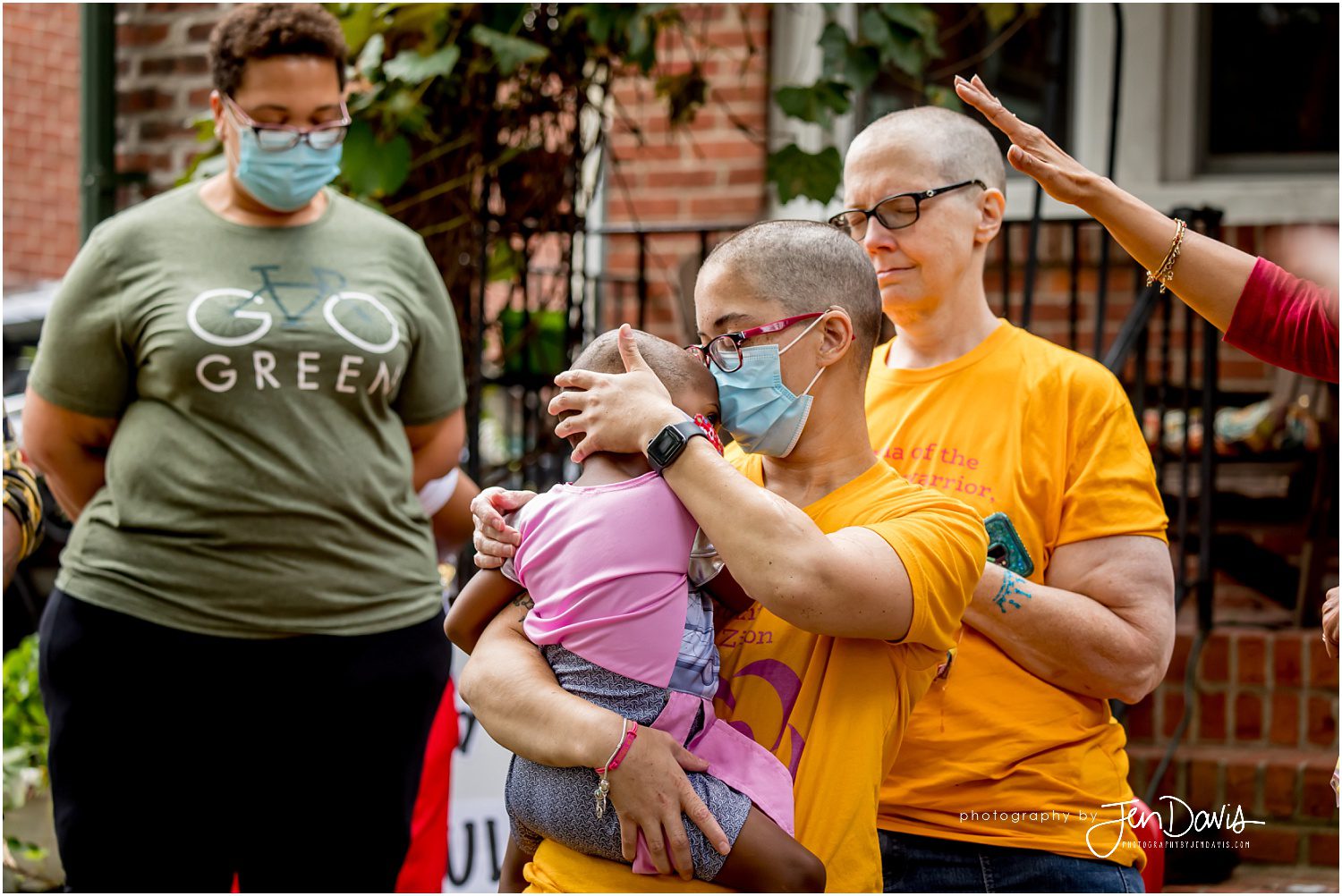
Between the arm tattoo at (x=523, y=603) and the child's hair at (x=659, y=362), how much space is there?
250 millimetres

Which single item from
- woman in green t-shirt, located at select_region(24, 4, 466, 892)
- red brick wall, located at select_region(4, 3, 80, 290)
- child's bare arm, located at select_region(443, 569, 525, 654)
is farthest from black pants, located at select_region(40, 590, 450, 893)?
red brick wall, located at select_region(4, 3, 80, 290)

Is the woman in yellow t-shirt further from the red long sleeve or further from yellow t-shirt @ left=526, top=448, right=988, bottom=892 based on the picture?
the red long sleeve

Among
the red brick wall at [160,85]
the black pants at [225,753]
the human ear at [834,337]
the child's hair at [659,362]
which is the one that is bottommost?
the black pants at [225,753]

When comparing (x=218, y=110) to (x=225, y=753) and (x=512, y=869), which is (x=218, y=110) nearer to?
(x=225, y=753)

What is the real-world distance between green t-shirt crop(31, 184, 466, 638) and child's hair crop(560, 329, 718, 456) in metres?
1.16

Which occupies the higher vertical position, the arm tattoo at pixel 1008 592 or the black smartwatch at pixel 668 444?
the black smartwatch at pixel 668 444

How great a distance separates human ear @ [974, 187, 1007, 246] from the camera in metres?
2.25

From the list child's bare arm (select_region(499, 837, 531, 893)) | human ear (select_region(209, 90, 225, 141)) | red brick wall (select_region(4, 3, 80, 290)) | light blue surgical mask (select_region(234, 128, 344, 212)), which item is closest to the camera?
child's bare arm (select_region(499, 837, 531, 893))

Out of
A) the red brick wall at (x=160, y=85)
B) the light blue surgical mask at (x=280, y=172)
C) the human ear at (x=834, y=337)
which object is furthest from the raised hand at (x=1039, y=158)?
the red brick wall at (x=160, y=85)

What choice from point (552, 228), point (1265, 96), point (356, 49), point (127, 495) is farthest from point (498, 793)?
point (1265, 96)

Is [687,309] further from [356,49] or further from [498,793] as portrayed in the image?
→ [498,793]

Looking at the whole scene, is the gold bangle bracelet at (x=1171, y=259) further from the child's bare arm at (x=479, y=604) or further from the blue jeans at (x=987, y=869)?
the child's bare arm at (x=479, y=604)

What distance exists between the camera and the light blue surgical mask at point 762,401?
1776 mm

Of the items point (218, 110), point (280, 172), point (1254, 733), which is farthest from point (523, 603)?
point (1254, 733)
